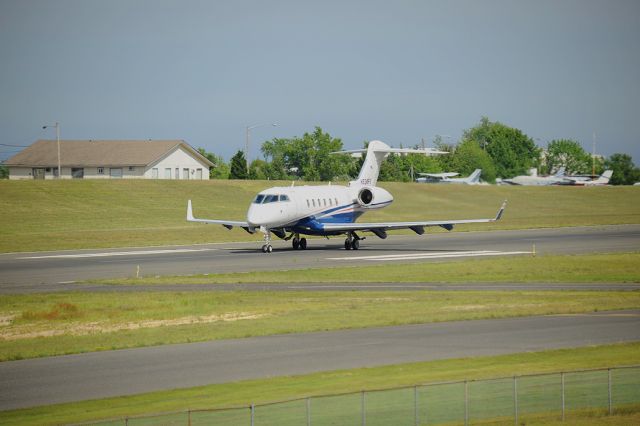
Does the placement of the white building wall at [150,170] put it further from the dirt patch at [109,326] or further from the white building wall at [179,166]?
the dirt patch at [109,326]

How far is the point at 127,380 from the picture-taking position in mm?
25328

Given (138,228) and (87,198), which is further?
(87,198)

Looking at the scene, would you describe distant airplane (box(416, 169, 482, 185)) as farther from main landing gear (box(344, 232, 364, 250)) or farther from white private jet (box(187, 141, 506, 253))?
main landing gear (box(344, 232, 364, 250))

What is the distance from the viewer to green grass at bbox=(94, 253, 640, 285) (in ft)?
154

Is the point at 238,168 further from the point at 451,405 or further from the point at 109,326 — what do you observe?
the point at 451,405

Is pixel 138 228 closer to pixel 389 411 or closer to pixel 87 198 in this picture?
pixel 87 198

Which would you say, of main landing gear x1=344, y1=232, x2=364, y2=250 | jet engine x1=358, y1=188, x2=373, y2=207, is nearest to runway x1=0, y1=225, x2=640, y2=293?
main landing gear x1=344, y1=232, x2=364, y2=250

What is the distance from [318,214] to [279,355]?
Answer: 110ft

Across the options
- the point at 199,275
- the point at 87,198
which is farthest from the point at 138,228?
the point at 199,275

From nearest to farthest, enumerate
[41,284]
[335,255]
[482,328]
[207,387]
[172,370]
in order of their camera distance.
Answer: [207,387], [172,370], [482,328], [41,284], [335,255]

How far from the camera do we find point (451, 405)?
19594 mm

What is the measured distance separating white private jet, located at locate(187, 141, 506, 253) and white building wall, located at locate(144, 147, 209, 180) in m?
60.0

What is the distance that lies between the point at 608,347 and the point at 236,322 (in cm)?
1299

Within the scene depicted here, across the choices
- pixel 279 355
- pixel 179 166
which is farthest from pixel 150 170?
pixel 279 355
